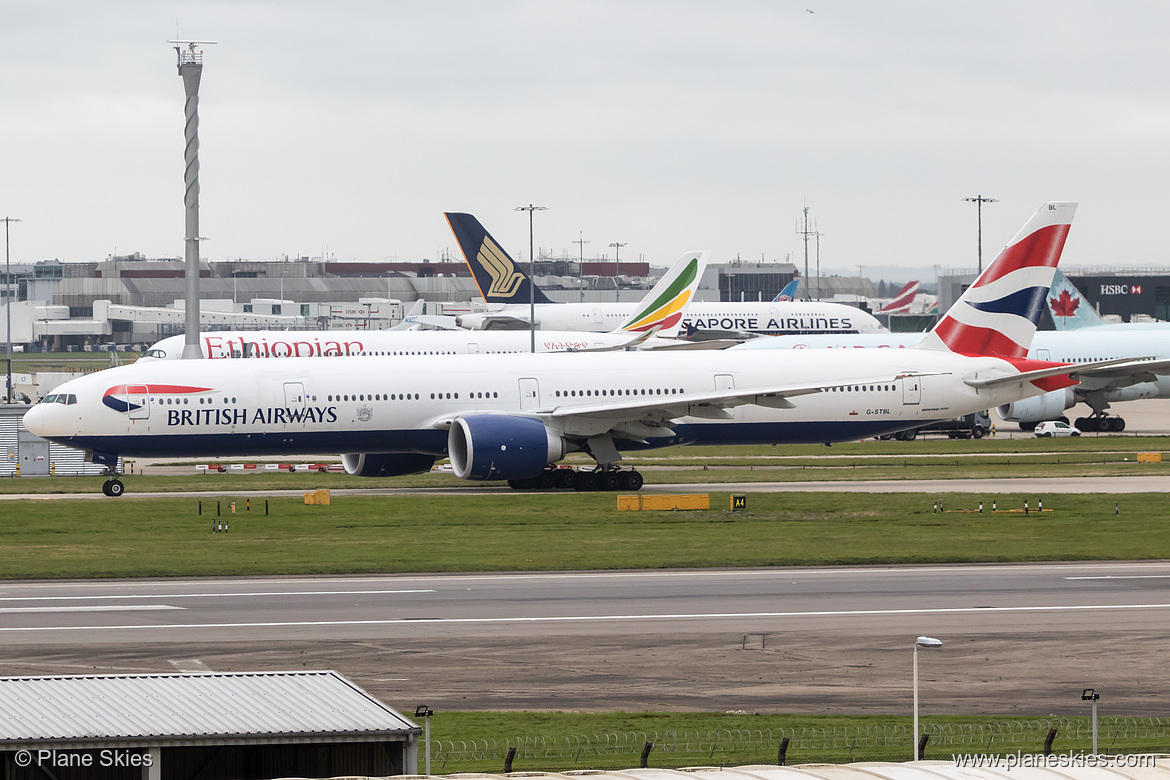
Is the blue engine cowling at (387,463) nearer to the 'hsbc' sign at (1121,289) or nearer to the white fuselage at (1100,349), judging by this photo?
the white fuselage at (1100,349)

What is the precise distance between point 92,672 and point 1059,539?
2497 centimetres

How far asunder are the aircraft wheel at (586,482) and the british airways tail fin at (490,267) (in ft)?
208

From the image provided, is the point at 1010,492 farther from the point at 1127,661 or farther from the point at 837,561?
the point at 1127,661

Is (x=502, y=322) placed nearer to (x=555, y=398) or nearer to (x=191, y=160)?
(x=191, y=160)

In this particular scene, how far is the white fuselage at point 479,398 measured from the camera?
49344 millimetres

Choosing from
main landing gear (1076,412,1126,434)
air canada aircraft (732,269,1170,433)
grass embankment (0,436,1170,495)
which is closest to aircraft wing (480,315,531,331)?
air canada aircraft (732,269,1170,433)

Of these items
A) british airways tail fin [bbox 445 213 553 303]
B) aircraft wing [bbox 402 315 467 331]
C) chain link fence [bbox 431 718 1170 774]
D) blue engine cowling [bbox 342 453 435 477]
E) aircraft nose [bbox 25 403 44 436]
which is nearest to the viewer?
chain link fence [bbox 431 718 1170 774]

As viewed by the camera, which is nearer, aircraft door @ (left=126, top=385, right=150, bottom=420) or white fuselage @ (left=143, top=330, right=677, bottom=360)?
aircraft door @ (left=126, top=385, right=150, bottom=420)

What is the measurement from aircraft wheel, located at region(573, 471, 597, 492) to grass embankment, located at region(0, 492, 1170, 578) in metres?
1.68

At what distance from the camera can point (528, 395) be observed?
5181cm

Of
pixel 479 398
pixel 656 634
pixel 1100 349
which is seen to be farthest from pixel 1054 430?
pixel 656 634

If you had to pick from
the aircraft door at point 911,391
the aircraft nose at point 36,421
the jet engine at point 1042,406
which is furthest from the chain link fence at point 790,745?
the jet engine at point 1042,406

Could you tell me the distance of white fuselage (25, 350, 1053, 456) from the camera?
49.3 meters

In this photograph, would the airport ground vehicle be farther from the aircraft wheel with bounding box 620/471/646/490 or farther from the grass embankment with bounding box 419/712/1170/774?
the grass embankment with bounding box 419/712/1170/774
